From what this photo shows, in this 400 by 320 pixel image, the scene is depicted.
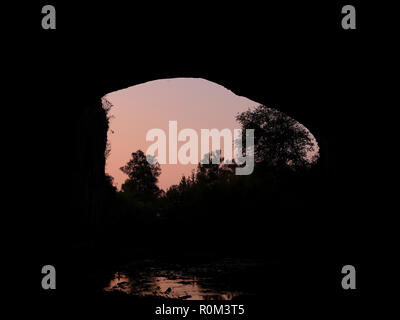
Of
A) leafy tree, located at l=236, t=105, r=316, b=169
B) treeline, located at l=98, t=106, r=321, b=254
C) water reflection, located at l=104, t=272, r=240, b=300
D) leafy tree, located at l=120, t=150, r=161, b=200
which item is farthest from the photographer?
leafy tree, located at l=120, t=150, r=161, b=200

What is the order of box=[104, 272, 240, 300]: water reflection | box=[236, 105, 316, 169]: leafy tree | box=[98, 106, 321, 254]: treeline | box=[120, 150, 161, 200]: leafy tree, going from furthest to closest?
box=[120, 150, 161, 200]: leafy tree
box=[236, 105, 316, 169]: leafy tree
box=[98, 106, 321, 254]: treeline
box=[104, 272, 240, 300]: water reflection

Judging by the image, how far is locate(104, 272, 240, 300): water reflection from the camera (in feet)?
25.3

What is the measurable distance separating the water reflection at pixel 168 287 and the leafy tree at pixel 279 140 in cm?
2769

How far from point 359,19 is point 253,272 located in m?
10.2

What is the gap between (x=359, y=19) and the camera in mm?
3674

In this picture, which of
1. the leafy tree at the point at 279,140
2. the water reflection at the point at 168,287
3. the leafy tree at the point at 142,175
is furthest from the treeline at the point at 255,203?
the leafy tree at the point at 142,175

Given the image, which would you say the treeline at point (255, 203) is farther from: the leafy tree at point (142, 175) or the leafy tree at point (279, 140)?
the leafy tree at point (142, 175)

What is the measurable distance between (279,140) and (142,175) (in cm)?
3899

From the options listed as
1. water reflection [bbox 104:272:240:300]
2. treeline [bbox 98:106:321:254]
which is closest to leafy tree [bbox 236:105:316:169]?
treeline [bbox 98:106:321:254]

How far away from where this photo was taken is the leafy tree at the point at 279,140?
37406 millimetres

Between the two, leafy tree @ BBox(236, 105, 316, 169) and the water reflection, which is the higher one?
leafy tree @ BBox(236, 105, 316, 169)

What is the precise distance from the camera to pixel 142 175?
7069 centimetres

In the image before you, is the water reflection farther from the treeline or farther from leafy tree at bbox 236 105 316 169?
leafy tree at bbox 236 105 316 169

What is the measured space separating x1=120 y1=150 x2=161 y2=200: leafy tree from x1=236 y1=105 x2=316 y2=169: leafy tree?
3492 cm
